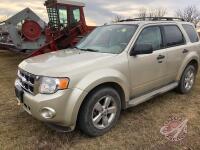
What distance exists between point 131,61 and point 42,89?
5.21ft

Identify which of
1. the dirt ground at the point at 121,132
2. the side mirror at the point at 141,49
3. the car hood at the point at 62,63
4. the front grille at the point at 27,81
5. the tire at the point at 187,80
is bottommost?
the dirt ground at the point at 121,132

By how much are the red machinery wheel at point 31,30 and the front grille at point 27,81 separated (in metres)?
8.03

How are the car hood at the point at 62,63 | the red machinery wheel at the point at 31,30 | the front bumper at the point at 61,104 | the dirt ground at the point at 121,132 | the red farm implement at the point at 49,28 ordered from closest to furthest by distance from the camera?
the front bumper at the point at 61,104 → the car hood at the point at 62,63 → the dirt ground at the point at 121,132 → the red farm implement at the point at 49,28 → the red machinery wheel at the point at 31,30

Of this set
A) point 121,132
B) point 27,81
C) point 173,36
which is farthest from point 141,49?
point 27,81

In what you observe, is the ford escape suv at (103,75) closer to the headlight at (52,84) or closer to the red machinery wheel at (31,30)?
the headlight at (52,84)

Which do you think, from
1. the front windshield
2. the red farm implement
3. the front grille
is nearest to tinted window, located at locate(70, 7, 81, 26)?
the red farm implement

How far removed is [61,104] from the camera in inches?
133

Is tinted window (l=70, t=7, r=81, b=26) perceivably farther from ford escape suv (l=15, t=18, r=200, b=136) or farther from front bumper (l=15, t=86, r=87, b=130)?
front bumper (l=15, t=86, r=87, b=130)

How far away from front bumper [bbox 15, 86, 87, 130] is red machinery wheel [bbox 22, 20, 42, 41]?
8.72 m

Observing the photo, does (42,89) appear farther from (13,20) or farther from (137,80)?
(13,20)

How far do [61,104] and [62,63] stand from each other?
2.22 ft

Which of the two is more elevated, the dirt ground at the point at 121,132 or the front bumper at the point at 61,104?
the front bumper at the point at 61,104

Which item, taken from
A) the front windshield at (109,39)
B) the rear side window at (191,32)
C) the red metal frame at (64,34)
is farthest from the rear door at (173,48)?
the red metal frame at (64,34)

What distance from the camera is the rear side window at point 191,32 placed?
5.95 meters
